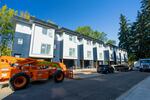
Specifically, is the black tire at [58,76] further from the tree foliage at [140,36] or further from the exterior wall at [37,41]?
the tree foliage at [140,36]

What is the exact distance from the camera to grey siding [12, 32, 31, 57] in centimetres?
2510

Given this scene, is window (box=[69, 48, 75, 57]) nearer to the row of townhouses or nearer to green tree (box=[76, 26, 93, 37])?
the row of townhouses

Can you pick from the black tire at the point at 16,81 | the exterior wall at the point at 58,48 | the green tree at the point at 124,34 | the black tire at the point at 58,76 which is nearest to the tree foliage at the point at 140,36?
the green tree at the point at 124,34

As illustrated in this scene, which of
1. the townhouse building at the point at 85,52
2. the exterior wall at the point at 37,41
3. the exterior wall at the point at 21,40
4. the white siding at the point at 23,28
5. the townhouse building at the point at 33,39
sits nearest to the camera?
the exterior wall at the point at 21,40

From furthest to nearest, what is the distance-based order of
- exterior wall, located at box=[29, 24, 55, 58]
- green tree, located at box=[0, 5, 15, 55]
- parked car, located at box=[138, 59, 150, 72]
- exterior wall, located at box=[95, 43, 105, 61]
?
1. exterior wall, located at box=[95, 43, 105, 61]
2. parked car, located at box=[138, 59, 150, 72]
3. exterior wall, located at box=[29, 24, 55, 58]
4. green tree, located at box=[0, 5, 15, 55]

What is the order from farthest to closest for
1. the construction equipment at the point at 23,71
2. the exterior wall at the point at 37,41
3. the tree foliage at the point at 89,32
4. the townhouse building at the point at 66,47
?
the tree foliage at the point at 89,32
the townhouse building at the point at 66,47
the exterior wall at the point at 37,41
the construction equipment at the point at 23,71

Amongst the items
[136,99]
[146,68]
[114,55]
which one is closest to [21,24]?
[136,99]

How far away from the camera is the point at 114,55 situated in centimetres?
6600

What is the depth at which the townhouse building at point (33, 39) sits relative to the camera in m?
25.7

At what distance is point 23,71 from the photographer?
39.8 feet

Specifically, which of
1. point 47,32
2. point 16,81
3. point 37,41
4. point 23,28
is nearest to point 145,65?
point 47,32

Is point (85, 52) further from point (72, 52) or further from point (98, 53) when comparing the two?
point (98, 53)

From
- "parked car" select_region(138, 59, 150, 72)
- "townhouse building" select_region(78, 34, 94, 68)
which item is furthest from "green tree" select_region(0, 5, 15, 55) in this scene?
"parked car" select_region(138, 59, 150, 72)

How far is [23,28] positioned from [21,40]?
2359 millimetres
